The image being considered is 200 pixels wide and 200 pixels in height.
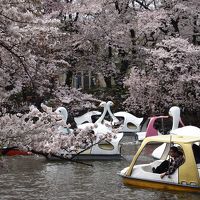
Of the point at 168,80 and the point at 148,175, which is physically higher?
the point at 168,80

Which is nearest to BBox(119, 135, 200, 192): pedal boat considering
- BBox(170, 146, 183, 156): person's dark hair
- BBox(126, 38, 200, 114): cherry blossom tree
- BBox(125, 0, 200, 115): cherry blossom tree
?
BBox(170, 146, 183, 156): person's dark hair

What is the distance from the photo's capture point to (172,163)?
542 inches

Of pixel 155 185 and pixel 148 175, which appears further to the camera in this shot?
pixel 148 175

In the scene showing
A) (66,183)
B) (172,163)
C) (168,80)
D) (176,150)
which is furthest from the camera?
(168,80)

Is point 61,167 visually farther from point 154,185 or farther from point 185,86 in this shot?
point 185,86

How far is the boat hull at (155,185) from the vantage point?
43.9 ft

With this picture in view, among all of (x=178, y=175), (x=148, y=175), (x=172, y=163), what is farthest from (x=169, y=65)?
(x=178, y=175)

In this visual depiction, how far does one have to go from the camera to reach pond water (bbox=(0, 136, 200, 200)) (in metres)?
13.2

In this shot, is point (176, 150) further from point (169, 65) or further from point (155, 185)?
point (169, 65)

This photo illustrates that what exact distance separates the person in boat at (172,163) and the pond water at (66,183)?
1.89 feet

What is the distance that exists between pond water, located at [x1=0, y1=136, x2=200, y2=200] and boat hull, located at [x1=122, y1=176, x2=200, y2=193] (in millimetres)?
135

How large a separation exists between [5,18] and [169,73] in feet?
83.9

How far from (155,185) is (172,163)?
716 millimetres

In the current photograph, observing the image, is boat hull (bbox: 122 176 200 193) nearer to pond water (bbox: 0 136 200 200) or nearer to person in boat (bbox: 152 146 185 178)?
pond water (bbox: 0 136 200 200)
